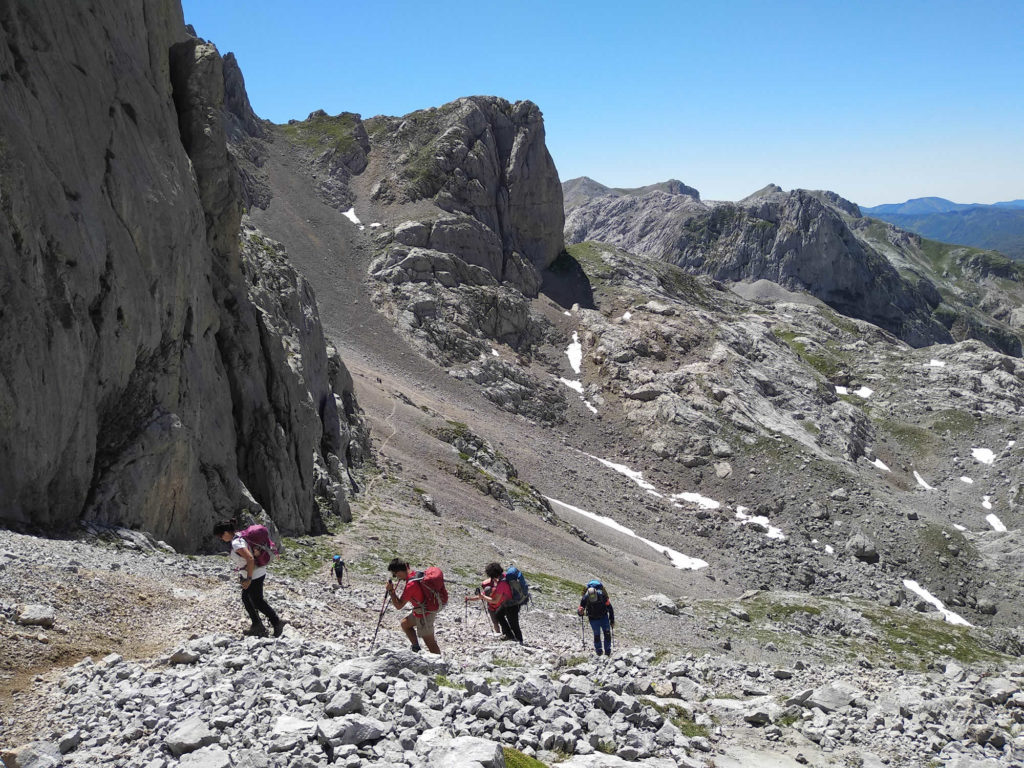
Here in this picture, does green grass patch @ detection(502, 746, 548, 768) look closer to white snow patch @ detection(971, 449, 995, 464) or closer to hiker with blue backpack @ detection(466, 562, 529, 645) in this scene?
hiker with blue backpack @ detection(466, 562, 529, 645)

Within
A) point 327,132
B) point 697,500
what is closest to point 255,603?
point 697,500

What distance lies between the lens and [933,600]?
79062 millimetres

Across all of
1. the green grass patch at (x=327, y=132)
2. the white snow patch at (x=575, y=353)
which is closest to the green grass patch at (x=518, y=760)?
the white snow patch at (x=575, y=353)

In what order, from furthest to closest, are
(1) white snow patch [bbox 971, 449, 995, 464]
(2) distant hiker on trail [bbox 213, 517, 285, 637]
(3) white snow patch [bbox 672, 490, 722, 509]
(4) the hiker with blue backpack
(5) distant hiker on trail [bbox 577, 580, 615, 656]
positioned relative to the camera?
(1) white snow patch [bbox 971, 449, 995, 464] < (3) white snow patch [bbox 672, 490, 722, 509] < (5) distant hiker on trail [bbox 577, 580, 615, 656] < (4) the hiker with blue backpack < (2) distant hiker on trail [bbox 213, 517, 285, 637]

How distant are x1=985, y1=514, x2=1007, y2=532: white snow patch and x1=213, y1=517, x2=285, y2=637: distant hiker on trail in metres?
111

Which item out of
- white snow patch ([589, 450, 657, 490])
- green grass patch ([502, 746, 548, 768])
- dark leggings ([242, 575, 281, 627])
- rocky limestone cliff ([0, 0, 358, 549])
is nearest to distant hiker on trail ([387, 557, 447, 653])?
dark leggings ([242, 575, 281, 627])

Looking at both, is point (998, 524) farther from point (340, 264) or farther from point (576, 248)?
point (340, 264)

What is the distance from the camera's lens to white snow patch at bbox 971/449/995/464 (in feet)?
380

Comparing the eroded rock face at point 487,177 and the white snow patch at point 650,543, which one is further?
the eroded rock face at point 487,177

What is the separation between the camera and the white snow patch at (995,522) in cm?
9862

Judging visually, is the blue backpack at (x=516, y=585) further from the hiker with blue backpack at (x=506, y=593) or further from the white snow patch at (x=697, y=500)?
the white snow patch at (x=697, y=500)

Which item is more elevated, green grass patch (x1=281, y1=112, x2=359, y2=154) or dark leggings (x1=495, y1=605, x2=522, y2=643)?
green grass patch (x1=281, y1=112, x2=359, y2=154)

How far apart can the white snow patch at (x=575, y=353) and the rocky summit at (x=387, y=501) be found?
55cm

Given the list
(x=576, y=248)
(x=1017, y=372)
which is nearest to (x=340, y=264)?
(x=576, y=248)
